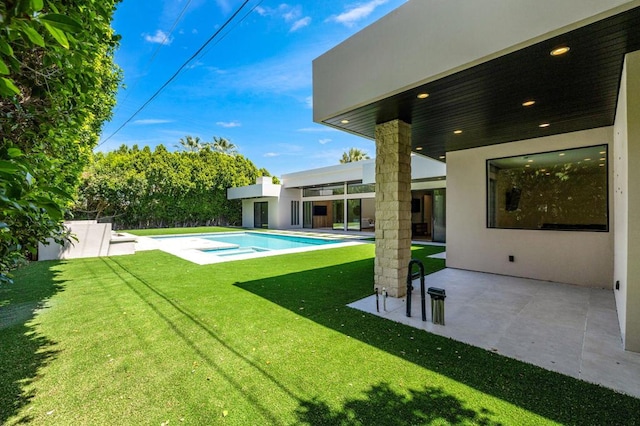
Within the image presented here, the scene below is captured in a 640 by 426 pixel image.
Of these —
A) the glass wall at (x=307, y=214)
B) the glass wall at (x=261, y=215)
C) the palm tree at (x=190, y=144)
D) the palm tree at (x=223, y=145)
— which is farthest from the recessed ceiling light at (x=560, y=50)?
the palm tree at (x=190, y=144)

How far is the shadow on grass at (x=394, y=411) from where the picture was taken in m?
2.19

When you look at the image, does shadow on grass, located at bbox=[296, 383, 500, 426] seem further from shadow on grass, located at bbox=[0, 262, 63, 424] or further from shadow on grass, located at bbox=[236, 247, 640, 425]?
shadow on grass, located at bbox=[0, 262, 63, 424]

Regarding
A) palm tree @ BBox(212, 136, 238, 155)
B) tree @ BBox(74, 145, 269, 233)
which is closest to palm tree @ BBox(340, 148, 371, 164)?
tree @ BBox(74, 145, 269, 233)

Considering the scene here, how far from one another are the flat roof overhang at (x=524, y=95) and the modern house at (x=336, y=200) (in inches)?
285

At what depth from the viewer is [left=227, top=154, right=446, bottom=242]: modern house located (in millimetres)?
14031

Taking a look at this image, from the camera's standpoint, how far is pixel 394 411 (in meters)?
2.29

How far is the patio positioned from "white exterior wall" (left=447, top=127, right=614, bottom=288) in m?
0.41

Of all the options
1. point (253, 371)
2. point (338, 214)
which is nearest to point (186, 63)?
point (253, 371)

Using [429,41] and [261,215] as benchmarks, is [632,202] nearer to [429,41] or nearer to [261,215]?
[429,41]

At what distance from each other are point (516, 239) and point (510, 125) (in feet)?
9.35

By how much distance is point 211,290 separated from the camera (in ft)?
18.7

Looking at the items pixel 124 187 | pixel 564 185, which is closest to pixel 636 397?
pixel 564 185

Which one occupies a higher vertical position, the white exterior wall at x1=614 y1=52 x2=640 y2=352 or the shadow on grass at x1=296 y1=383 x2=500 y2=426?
the white exterior wall at x1=614 y1=52 x2=640 y2=352

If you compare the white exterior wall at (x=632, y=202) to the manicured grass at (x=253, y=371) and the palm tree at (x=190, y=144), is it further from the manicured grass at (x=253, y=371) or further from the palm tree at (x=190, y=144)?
the palm tree at (x=190, y=144)
